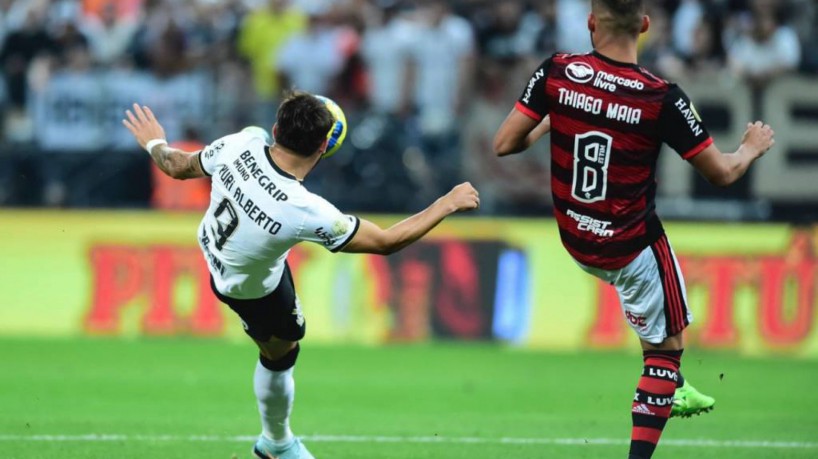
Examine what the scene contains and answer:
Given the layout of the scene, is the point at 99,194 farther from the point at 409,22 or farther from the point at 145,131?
the point at 145,131

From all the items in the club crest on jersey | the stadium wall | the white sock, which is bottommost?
the stadium wall

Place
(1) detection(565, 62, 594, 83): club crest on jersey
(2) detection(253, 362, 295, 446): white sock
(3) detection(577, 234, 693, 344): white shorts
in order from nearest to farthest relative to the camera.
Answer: (1) detection(565, 62, 594, 83): club crest on jersey < (3) detection(577, 234, 693, 344): white shorts < (2) detection(253, 362, 295, 446): white sock

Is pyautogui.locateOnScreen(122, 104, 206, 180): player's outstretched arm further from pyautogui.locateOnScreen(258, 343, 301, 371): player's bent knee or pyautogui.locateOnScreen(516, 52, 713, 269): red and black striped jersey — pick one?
pyautogui.locateOnScreen(516, 52, 713, 269): red and black striped jersey

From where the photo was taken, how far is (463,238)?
1571cm

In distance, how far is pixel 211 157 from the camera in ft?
25.1

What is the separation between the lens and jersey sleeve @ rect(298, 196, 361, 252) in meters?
7.35

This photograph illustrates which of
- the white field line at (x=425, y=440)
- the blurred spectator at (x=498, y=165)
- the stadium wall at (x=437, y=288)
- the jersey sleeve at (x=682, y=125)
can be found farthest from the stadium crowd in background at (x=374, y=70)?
the jersey sleeve at (x=682, y=125)

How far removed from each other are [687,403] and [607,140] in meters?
1.62

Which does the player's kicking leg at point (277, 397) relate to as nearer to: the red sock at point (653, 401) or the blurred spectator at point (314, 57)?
the red sock at point (653, 401)

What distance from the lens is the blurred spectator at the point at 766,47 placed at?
52.9 feet

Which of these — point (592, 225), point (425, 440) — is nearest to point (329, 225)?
point (592, 225)

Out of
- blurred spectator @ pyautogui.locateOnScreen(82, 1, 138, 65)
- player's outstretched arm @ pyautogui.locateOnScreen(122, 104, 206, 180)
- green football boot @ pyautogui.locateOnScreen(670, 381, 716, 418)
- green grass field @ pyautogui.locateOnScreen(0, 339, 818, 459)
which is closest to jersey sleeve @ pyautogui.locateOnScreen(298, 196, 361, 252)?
player's outstretched arm @ pyautogui.locateOnScreen(122, 104, 206, 180)

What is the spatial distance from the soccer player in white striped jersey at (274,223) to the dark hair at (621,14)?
44.6 inches

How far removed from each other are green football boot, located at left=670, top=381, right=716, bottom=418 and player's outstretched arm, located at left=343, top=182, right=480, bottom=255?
5.43 ft
